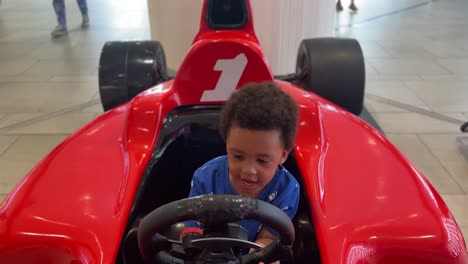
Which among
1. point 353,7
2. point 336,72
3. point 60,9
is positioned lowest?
point 353,7

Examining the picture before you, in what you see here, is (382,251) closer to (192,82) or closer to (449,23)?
(192,82)

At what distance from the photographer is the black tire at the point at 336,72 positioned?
2.10m

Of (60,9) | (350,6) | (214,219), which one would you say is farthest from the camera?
(350,6)

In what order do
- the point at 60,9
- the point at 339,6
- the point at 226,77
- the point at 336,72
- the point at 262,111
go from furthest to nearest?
1. the point at 339,6
2. the point at 60,9
3. the point at 336,72
4. the point at 226,77
5. the point at 262,111

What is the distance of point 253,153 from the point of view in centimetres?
95

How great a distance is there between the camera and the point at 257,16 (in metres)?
2.90

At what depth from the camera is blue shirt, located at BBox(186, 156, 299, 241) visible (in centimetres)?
112

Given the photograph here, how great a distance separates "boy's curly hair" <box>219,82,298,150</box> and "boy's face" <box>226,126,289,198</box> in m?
0.01

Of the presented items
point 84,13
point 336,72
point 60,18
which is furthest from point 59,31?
point 336,72

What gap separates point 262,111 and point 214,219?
28cm

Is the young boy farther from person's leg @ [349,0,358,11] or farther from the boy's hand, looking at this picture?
person's leg @ [349,0,358,11]

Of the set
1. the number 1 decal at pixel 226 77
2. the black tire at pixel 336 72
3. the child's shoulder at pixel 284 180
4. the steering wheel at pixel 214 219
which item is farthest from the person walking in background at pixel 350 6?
the steering wheel at pixel 214 219

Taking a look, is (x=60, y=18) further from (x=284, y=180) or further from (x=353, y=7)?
(x=284, y=180)

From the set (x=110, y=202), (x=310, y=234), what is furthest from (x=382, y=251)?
(x=110, y=202)
